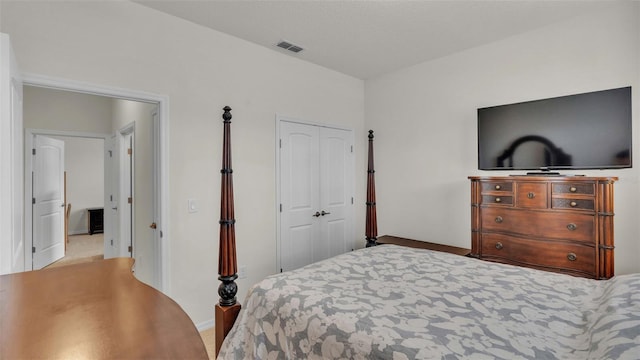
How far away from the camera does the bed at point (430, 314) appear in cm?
103

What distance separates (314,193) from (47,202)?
3862mm

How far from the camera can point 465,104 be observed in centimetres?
330

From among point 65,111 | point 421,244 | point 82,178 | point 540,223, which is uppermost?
point 65,111

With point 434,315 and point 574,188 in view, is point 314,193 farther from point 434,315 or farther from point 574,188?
point 434,315

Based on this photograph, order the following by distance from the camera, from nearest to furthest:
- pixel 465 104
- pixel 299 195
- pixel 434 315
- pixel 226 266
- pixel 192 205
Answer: pixel 434 315, pixel 226 266, pixel 192 205, pixel 465 104, pixel 299 195

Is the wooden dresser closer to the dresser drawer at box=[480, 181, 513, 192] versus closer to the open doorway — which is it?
the dresser drawer at box=[480, 181, 513, 192]

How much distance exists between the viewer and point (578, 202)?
7.24 feet

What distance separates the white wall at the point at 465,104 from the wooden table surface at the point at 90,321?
3154 millimetres

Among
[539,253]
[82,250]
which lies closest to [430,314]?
[539,253]

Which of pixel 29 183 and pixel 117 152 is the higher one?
pixel 117 152

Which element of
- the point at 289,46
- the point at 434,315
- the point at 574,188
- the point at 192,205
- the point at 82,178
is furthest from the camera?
the point at 82,178

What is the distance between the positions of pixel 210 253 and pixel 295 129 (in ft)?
5.28

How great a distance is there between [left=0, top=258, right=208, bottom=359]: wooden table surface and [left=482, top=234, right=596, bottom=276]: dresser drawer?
2573mm

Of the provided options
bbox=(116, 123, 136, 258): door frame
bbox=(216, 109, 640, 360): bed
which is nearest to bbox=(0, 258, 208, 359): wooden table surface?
bbox=(216, 109, 640, 360): bed
